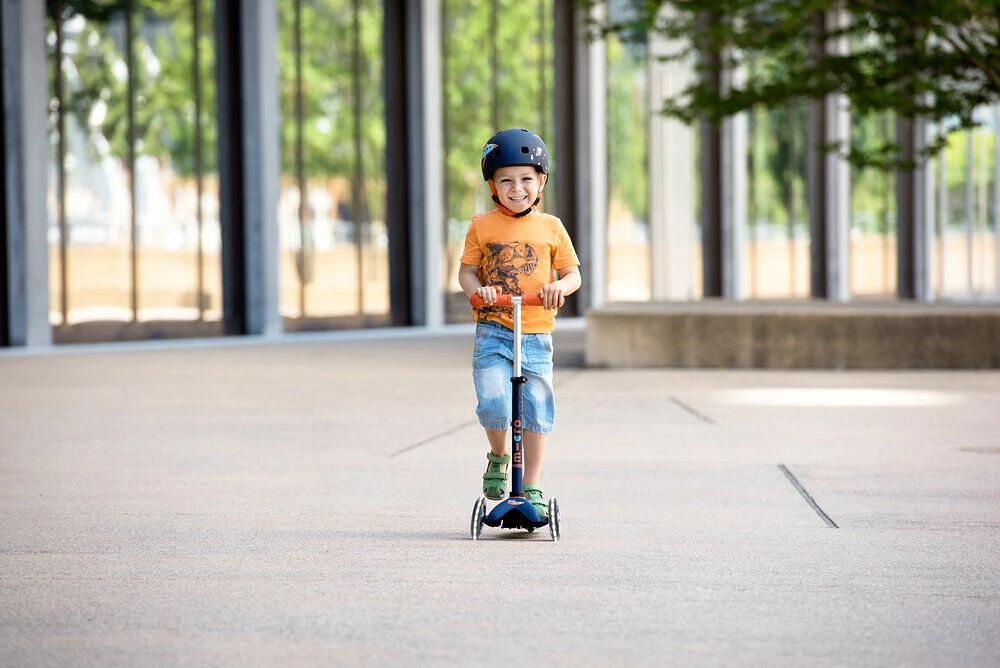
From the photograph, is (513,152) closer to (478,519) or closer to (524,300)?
(524,300)

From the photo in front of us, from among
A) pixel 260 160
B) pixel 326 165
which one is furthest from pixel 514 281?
pixel 326 165

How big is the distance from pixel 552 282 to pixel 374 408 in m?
6.29

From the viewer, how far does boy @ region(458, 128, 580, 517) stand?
6684 millimetres

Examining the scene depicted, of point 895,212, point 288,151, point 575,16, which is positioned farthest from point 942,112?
point 895,212

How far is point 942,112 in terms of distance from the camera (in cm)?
1833

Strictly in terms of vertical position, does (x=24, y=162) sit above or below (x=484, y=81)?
below

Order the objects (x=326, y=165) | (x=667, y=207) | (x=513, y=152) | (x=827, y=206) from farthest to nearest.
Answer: (x=827, y=206) → (x=667, y=207) → (x=326, y=165) → (x=513, y=152)

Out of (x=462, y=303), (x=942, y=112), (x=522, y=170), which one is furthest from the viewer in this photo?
(x=462, y=303)

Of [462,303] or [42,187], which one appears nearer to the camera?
[42,187]

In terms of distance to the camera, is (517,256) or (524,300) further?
(517,256)

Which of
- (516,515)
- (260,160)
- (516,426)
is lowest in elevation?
(516,515)

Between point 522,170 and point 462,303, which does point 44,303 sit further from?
point 522,170

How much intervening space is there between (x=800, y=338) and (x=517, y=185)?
10.6m

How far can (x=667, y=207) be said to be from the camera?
28.4 meters
